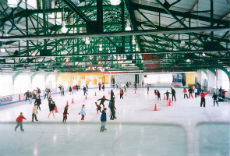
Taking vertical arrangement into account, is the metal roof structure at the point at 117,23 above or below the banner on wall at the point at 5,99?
above

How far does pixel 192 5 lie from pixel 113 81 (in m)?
40.0

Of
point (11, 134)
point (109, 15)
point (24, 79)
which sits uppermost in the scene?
point (109, 15)

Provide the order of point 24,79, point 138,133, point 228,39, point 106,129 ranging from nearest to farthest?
1. point 138,133
2. point 106,129
3. point 228,39
4. point 24,79

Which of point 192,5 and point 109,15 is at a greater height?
point 109,15

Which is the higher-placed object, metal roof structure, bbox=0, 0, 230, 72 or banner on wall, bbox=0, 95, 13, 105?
metal roof structure, bbox=0, 0, 230, 72

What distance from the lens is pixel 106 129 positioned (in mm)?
9328

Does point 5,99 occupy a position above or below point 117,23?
below

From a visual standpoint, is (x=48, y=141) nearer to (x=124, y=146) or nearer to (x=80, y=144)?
(x=80, y=144)

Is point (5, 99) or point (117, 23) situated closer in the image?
point (117, 23)

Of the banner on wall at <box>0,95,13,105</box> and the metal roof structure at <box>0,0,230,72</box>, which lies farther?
the banner on wall at <box>0,95,13,105</box>

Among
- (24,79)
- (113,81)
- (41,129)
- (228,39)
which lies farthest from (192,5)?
(113,81)

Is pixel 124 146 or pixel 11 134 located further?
pixel 11 134

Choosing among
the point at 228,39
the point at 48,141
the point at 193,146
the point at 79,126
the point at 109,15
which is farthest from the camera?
the point at 109,15

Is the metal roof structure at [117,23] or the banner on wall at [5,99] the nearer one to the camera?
the metal roof structure at [117,23]
